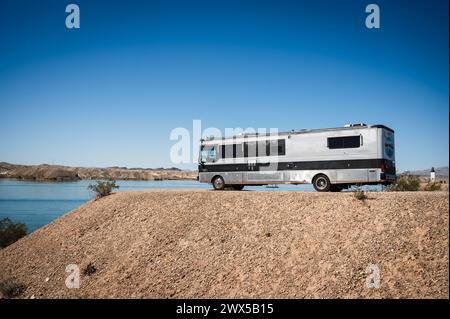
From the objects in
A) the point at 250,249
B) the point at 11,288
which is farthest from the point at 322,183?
the point at 11,288

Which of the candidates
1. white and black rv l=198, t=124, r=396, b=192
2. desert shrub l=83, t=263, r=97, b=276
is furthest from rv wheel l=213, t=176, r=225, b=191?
desert shrub l=83, t=263, r=97, b=276

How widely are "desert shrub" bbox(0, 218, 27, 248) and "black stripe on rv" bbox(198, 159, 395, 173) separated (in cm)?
1058

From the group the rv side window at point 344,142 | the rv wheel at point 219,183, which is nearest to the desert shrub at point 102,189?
the rv wheel at point 219,183

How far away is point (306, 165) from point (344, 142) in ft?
7.00

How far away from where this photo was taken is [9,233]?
20312mm

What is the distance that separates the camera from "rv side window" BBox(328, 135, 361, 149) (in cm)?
1708

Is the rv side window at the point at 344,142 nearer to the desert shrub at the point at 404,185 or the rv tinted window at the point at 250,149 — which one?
the desert shrub at the point at 404,185

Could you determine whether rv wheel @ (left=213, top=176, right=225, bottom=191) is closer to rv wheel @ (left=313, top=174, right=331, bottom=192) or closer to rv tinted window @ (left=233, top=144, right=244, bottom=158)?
rv tinted window @ (left=233, top=144, right=244, bottom=158)

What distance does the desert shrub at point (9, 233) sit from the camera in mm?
20219

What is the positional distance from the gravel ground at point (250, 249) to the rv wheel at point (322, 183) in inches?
82.1

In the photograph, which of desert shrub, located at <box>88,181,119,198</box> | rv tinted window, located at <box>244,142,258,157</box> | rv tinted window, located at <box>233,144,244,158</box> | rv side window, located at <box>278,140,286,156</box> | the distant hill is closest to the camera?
rv side window, located at <box>278,140,286,156</box>
